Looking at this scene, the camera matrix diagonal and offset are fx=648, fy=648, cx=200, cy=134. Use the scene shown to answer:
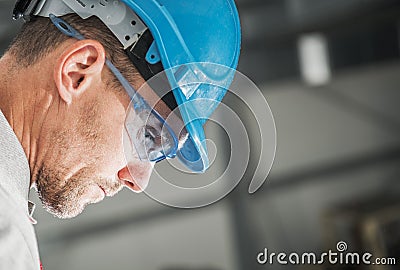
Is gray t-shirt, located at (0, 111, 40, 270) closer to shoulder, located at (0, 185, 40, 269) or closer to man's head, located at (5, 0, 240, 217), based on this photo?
shoulder, located at (0, 185, 40, 269)

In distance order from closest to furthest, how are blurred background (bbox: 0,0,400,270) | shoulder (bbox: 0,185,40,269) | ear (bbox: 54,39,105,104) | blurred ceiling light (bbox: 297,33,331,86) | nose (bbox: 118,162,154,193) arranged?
shoulder (bbox: 0,185,40,269) → ear (bbox: 54,39,105,104) → nose (bbox: 118,162,154,193) → blurred background (bbox: 0,0,400,270) → blurred ceiling light (bbox: 297,33,331,86)

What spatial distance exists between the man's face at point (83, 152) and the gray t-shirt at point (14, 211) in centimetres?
15

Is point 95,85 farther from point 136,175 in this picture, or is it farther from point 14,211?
point 14,211

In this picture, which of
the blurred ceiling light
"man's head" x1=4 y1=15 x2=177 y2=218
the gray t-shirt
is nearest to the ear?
"man's head" x1=4 y1=15 x2=177 y2=218

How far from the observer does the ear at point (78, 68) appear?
A: 39.8 inches

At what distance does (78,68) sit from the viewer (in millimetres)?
1018

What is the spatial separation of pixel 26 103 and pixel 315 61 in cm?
515

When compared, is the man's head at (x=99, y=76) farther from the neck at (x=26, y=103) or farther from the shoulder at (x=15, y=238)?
the shoulder at (x=15, y=238)

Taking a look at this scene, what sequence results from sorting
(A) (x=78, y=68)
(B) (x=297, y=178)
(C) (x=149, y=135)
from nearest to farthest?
(A) (x=78, y=68)
(C) (x=149, y=135)
(B) (x=297, y=178)

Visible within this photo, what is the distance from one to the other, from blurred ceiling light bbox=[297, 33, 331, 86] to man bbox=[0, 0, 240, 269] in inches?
191

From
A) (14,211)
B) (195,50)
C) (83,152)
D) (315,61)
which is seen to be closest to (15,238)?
(14,211)

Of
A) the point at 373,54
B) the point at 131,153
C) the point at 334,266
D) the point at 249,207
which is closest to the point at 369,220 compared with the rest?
the point at 334,266

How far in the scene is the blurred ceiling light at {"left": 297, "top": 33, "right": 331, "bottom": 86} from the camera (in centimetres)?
588

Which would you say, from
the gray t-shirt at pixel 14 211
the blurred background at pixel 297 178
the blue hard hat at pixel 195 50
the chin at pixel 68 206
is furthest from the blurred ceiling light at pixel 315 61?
the gray t-shirt at pixel 14 211
